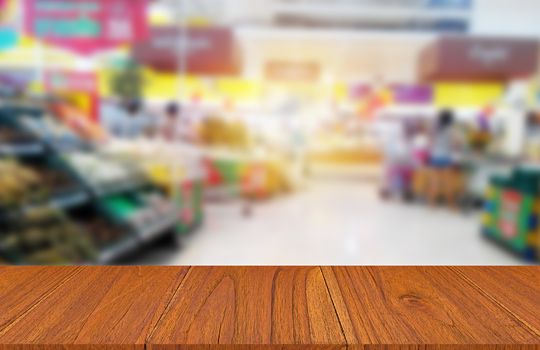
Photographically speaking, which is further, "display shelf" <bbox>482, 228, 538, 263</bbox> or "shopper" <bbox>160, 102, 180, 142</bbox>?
"shopper" <bbox>160, 102, 180, 142</bbox>

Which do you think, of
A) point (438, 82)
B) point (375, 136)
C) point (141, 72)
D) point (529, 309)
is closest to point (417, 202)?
point (375, 136)

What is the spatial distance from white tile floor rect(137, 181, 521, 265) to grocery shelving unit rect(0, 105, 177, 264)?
1.82ft

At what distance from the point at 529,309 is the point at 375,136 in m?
7.50

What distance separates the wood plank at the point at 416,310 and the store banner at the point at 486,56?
6.19m

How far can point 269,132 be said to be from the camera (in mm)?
7668

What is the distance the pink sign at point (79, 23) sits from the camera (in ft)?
11.3

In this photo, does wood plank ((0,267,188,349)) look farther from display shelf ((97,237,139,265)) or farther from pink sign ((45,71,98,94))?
pink sign ((45,71,98,94))

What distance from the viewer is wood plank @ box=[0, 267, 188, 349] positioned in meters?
0.60

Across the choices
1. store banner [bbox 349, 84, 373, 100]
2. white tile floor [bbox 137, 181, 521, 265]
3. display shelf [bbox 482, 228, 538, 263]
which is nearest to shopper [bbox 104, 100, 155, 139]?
white tile floor [bbox 137, 181, 521, 265]

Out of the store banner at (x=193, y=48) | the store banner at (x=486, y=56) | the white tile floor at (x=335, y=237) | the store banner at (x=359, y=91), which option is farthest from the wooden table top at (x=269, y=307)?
the store banner at (x=359, y=91)

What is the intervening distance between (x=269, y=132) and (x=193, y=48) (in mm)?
2276

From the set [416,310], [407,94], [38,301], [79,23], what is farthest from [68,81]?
[407,94]

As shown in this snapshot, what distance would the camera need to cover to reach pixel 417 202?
7.64 metres

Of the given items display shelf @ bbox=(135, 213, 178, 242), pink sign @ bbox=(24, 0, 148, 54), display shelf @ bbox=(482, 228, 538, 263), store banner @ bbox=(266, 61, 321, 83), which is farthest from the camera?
store banner @ bbox=(266, 61, 321, 83)
